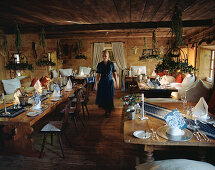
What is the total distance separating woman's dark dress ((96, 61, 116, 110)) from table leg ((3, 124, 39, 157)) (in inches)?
87.9

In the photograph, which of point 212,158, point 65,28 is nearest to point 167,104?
point 212,158

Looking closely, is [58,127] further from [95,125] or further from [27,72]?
[27,72]

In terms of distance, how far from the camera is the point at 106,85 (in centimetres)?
450

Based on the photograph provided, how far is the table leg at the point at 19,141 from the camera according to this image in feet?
8.93

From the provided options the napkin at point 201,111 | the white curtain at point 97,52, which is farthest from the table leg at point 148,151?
the white curtain at point 97,52

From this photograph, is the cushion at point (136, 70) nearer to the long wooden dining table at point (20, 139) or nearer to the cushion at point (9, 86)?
the cushion at point (9, 86)

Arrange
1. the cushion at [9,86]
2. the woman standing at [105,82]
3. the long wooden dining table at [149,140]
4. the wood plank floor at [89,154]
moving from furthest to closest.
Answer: the cushion at [9,86] → the woman standing at [105,82] → the wood plank floor at [89,154] → the long wooden dining table at [149,140]

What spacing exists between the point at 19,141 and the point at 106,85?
2438mm

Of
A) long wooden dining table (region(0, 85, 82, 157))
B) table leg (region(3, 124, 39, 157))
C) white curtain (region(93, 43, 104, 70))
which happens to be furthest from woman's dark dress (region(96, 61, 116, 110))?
white curtain (region(93, 43, 104, 70))

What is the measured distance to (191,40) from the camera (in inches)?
258

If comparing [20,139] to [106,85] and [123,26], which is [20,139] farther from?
[123,26]

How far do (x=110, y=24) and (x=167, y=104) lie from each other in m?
2.77

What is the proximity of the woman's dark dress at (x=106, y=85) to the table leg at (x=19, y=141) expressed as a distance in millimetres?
2233

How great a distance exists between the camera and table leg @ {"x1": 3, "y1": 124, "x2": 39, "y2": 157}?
2723mm
